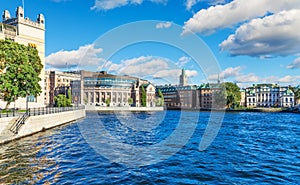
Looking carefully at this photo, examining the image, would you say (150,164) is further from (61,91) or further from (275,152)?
(61,91)

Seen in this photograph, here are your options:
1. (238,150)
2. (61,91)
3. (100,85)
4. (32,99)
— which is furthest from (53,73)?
(238,150)

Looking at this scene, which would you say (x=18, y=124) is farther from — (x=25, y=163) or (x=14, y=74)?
(x=25, y=163)

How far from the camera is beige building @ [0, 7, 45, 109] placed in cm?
6950

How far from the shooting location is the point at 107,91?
17288cm

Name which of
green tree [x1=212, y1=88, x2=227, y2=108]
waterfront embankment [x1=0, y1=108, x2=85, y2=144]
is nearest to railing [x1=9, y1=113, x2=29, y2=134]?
waterfront embankment [x1=0, y1=108, x2=85, y2=144]

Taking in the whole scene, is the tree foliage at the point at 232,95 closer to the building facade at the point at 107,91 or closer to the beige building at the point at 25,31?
the building facade at the point at 107,91

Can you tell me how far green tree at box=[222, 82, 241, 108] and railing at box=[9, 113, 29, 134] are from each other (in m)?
141

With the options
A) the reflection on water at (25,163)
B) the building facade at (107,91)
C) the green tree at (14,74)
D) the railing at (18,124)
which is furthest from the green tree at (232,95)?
the reflection on water at (25,163)

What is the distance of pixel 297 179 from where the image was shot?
Result: 16.2 metres

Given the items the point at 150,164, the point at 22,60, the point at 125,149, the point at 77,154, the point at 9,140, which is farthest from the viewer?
the point at 22,60

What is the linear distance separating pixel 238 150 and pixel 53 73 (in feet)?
565

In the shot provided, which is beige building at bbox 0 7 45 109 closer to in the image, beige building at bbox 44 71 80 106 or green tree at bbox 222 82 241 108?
beige building at bbox 44 71 80 106

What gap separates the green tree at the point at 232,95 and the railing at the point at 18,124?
141 meters

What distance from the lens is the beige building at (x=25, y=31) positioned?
228ft
